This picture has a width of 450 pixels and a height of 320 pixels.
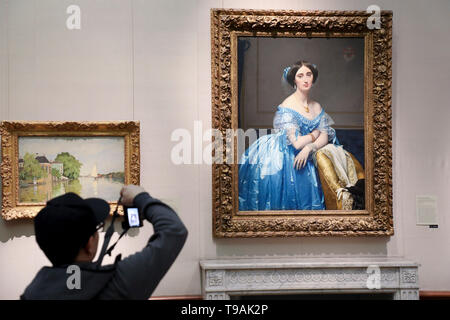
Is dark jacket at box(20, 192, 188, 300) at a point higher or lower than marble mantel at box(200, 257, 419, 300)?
higher

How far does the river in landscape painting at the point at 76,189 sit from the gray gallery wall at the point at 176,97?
29 centimetres

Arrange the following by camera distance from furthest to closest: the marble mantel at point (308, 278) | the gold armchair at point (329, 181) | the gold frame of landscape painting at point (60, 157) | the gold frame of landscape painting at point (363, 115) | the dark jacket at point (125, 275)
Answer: the gold armchair at point (329, 181), the gold frame of landscape painting at point (363, 115), the gold frame of landscape painting at point (60, 157), the marble mantel at point (308, 278), the dark jacket at point (125, 275)

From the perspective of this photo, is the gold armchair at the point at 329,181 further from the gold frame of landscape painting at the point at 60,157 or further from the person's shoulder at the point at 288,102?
the gold frame of landscape painting at the point at 60,157

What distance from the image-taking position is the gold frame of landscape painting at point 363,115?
589 cm

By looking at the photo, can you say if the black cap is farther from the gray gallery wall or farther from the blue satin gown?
the blue satin gown

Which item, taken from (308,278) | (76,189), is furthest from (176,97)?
(308,278)

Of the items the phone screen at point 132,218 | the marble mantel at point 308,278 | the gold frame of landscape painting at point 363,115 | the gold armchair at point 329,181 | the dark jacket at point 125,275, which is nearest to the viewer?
the dark jacket at point 125,275

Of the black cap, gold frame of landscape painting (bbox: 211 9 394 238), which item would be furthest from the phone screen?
gold frame of landscape painting (bbox: 211 9 394 238)

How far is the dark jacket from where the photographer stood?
251cm

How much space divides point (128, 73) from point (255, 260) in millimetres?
2404

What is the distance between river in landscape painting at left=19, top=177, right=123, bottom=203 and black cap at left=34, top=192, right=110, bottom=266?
321 centimetres

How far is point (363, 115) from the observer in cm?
609

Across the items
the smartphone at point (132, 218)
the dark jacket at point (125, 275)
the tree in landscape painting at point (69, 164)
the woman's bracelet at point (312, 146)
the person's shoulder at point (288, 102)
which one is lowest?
the dark jacket at point (125, 275)

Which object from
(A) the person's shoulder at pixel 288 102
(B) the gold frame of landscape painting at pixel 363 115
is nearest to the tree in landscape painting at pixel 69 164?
(B) the gold frame of landscape painting at pixel 363 115
